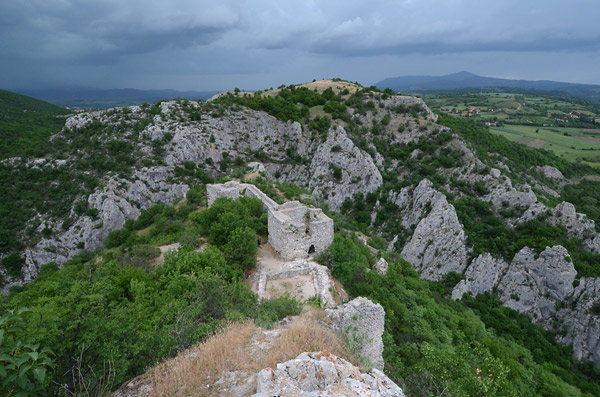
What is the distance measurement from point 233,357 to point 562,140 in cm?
9328

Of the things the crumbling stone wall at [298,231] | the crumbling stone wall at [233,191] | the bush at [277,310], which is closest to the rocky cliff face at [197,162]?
the crumbling stone wall at [233,191]

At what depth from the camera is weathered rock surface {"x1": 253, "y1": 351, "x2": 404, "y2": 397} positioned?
4.92 metres

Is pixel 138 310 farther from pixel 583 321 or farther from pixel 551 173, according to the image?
pixel 551 173

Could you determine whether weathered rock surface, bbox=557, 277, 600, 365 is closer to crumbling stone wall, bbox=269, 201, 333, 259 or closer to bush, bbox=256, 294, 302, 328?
crumbling stone wall, bbox=269, 201, 333, 259

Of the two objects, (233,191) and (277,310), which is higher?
(233,191)

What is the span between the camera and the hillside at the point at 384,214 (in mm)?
16281

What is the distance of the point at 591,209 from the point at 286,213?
3717 cm

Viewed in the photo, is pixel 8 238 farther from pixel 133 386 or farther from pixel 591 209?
pixel 591 209

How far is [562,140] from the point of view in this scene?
7025cm

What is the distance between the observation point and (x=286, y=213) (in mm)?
18062

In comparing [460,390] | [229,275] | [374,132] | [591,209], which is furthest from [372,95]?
[460,390]

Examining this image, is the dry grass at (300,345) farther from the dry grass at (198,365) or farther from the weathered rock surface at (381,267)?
the weathered rock surface at (381,267)

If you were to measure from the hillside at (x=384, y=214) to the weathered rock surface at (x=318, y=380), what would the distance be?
3.10 m

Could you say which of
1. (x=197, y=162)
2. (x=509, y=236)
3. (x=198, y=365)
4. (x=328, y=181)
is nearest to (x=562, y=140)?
(x=509, y=236)
